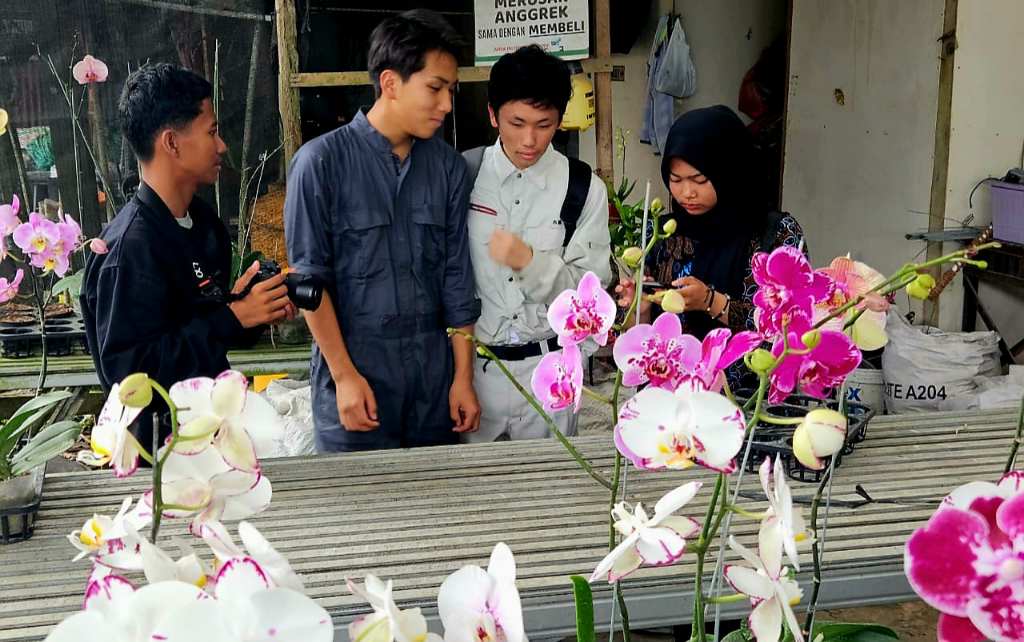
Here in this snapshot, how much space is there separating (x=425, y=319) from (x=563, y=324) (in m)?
1.21

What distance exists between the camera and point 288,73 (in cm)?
318

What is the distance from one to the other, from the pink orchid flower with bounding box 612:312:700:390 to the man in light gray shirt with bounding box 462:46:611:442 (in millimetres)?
1261

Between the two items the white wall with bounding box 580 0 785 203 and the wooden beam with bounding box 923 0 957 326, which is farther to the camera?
the white wall with bounding box 580 0 785 203

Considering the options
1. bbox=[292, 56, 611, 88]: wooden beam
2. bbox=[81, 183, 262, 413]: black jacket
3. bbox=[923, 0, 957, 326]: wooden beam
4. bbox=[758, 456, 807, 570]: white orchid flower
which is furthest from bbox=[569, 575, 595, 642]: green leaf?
bbox=[923, 0, 957, 326]: wooden beam

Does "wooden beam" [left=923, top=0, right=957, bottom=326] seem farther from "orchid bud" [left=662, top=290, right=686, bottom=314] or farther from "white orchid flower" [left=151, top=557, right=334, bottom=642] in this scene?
"white orchid flower" [left=151, top=557, right=334, bottom=642]

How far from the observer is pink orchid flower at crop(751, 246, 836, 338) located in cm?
66

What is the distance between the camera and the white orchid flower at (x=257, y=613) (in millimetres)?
380

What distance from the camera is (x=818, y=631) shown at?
0.73 meters

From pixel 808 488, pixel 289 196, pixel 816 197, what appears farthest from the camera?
pixel 816 197

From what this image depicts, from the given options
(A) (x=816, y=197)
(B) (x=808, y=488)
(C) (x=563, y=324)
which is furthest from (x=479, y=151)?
(A) (x=816, y=197)

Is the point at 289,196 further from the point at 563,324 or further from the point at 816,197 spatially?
the point at 816,197

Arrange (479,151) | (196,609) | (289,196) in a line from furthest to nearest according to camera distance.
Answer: (479,151)
(289,196)
(196,609)

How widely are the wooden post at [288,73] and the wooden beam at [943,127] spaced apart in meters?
2.23

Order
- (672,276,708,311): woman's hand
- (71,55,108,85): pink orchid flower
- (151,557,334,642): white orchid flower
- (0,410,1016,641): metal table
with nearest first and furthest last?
(151,557,334,642): white orchid flower, (0,410,1016,641): metal table, (672,276,708,311): woman's hand, (71,55,108,85): pink orchid flower
